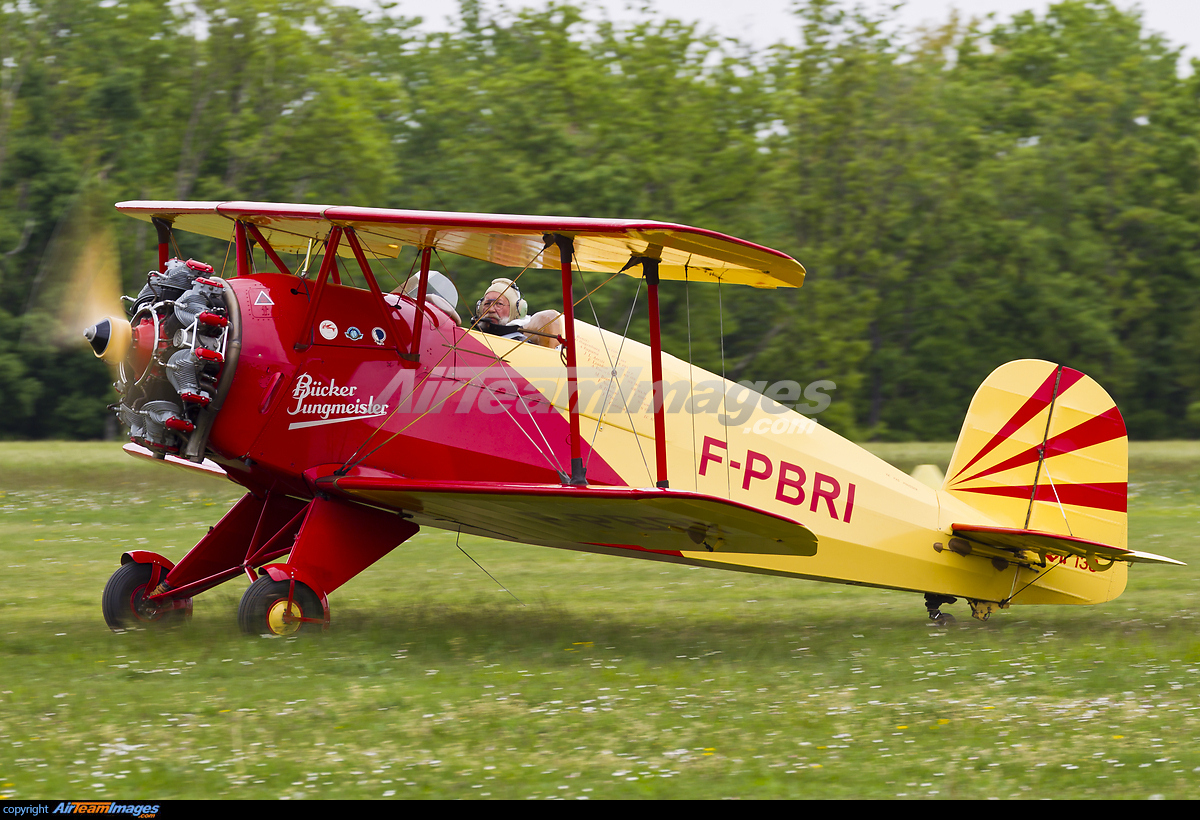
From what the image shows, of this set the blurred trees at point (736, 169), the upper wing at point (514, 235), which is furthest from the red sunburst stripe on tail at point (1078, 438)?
the blurred trees at point (736, 169)

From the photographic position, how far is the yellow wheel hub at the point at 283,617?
7.29m

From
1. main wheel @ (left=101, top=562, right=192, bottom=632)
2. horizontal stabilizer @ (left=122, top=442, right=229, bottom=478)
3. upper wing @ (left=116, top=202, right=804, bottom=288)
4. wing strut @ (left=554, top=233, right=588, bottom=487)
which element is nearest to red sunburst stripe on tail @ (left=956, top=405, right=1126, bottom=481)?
upper wing @ (left=116, top=202, right=804, bottom=288)

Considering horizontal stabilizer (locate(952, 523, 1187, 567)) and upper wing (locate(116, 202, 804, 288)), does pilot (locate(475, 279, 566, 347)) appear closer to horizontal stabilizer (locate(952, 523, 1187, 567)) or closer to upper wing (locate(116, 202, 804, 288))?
upper wing (locate(116, 202, 804, 288))

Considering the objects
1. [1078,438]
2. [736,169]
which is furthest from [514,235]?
[736,169]

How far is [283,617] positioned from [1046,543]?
566 centimetres

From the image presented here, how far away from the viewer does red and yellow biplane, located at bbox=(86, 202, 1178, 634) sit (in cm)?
726

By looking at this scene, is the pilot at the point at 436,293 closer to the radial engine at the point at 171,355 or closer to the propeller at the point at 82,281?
the radial engine at the point at 171,355

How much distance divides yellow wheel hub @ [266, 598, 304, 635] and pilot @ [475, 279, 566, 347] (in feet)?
7.99

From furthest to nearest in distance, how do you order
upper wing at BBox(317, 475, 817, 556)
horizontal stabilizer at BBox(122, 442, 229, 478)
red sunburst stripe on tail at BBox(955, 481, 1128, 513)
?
red sunburst stripe on tail at BBox(955, 481, 1128, 513)
horizontal stabilizer at BBox(122, 442, 229, 478)
upper wing at BBox(317, 475, 817, 556)

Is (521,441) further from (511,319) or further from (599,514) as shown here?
(511,319)

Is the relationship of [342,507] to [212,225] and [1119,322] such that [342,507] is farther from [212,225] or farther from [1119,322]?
[1119,322]

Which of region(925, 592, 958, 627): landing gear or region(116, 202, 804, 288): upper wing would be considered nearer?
region(116, 202, 804, 288): upper wing

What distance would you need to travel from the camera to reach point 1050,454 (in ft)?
31.4

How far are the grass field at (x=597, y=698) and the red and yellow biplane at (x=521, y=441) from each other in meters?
0.57
